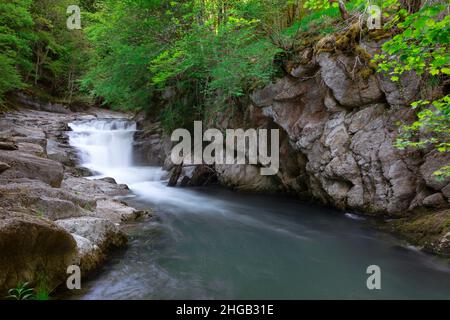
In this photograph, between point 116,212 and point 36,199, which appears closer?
point 36,199

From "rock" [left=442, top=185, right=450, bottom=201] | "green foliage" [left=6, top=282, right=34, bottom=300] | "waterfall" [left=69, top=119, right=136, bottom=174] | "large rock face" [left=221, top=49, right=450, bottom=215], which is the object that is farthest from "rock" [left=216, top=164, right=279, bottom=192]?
"green foliage" [left=6, top=282, right=34, bottom=300]

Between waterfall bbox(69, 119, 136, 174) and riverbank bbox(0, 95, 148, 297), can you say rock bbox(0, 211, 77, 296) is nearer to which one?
riverbank bbox(0, 95, 148, 297)

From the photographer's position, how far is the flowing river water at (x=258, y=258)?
14.4ft

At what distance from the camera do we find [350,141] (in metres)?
7.88

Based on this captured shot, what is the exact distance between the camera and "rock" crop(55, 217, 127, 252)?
4961mm

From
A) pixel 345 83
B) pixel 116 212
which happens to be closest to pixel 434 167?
pixel 345 83

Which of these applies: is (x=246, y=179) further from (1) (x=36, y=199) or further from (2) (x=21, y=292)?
(2) (x=21, y=292)

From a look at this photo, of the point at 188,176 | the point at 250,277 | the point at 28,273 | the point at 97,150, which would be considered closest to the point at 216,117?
the point at 188,176

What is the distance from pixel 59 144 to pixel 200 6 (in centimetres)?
956

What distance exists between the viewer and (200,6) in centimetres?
1011

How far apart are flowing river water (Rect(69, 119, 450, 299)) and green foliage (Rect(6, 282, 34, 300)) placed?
20.5 inches

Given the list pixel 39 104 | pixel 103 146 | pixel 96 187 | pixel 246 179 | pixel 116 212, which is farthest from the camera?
pixel 39 104

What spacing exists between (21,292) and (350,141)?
23.6ft
